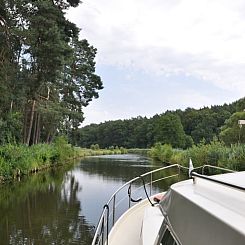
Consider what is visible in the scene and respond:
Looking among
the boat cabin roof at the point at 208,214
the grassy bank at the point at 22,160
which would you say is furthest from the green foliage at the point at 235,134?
the boat cabin roof at the point at 208,214

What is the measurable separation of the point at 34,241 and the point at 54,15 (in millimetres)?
16374

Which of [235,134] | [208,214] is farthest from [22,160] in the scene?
[235,134]

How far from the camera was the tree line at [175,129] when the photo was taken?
1913 inches

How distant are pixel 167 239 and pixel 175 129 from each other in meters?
67.4

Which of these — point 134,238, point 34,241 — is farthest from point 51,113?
point 134,238

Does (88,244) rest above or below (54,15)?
below

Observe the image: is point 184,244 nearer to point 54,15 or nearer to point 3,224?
point 3,224

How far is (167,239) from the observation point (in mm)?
2334

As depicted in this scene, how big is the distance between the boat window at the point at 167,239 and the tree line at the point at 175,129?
39515mm

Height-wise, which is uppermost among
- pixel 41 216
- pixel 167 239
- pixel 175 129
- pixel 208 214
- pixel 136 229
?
pixel 175 129

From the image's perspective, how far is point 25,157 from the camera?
22688 mm

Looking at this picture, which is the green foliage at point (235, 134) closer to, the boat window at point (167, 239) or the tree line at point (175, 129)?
the tree line at point (175, 129)

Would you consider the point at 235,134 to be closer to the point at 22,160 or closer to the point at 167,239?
the point at 22,160

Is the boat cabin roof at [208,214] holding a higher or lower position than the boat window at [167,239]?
higher
